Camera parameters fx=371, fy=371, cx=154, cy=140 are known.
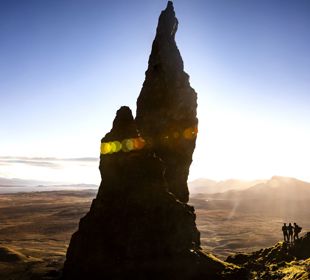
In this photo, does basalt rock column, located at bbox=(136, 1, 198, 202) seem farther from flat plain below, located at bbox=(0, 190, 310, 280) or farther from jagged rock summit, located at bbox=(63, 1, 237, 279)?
flat plain below, located at bbox=(0, 190, 310, 280)

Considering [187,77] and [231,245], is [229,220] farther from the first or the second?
[187,77]

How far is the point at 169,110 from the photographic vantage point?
48938 millimetres

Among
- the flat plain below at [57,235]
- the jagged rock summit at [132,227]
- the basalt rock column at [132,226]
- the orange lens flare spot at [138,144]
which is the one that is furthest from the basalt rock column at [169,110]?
the flat plain below at [57,235]

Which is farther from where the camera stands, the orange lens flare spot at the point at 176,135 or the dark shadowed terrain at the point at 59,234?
the dark shadowed terrain at the point at 59,234

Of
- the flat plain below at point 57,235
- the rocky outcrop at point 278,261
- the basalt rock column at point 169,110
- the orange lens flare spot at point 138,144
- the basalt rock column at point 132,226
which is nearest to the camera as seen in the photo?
the basalt rock column at point 132,226

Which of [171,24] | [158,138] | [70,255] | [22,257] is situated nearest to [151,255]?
[70,255]

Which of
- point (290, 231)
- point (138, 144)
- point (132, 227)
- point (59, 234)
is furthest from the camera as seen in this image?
point (59, 234)

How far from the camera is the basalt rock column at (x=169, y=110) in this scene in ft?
160

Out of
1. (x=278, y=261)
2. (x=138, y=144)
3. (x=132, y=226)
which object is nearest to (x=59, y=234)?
(x=138, y=144)

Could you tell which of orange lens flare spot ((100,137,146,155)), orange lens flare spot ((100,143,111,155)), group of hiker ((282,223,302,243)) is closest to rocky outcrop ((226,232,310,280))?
group of hiker ((282,223,302,243))

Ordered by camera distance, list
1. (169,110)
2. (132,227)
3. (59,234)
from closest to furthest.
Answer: (132,227) < (169,110) < (59,234)

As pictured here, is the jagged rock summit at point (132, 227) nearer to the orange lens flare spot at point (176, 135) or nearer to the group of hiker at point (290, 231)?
the orange lens flare spot at point (176, 135)

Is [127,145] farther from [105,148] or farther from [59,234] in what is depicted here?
[59,234]

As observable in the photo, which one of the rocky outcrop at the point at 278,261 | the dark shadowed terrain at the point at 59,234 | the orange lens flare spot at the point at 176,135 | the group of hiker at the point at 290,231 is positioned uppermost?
the orange lens flare spot at the point at 176,135
